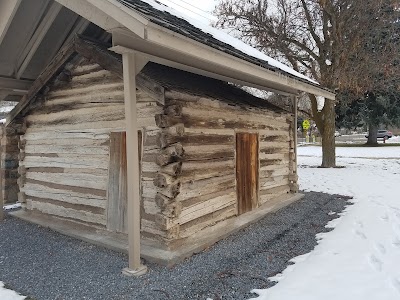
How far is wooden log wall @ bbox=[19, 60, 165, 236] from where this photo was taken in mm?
4980

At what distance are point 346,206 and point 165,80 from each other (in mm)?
5475

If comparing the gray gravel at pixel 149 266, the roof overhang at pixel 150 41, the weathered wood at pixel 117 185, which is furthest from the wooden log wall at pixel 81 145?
the roof overhang at pixel 150 41

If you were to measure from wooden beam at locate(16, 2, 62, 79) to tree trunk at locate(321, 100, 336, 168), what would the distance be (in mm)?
12727

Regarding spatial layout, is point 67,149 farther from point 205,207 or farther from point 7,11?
point 205,207

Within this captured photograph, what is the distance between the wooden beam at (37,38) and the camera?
5727 mm

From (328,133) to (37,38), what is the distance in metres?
12.9

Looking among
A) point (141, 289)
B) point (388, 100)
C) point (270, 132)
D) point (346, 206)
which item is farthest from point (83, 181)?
point (388, 100)

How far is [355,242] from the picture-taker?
16.9 ft

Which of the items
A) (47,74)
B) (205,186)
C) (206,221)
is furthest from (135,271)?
(47,74)

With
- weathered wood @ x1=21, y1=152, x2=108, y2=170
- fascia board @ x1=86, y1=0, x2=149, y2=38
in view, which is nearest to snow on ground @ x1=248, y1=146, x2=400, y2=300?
fascia board @ x1=86, y1=0, x2=149, y2=38

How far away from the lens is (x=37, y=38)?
6.24 meters

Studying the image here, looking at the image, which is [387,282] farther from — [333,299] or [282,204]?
[282,204]

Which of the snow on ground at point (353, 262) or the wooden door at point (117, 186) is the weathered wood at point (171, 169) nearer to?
the wooden door at point (117, 186)

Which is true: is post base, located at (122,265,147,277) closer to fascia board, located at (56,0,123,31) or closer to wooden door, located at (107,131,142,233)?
wooden door, located at (107,131,142,233)
